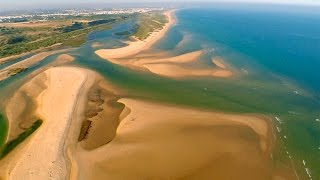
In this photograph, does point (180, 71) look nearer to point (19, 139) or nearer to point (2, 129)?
point (19, 139)

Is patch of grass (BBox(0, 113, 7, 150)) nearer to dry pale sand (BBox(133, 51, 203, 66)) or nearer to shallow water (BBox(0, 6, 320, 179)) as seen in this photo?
shallow water (BBox(0, 6, 320, 179))

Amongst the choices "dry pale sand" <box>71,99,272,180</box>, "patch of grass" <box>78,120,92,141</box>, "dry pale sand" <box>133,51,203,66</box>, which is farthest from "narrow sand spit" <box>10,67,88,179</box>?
"dry pale sand" <box>133,51,203,66</box>

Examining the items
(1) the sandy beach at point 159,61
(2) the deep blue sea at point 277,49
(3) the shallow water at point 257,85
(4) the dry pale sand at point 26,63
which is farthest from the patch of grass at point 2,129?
(2) the deep blue sea at point 277,49

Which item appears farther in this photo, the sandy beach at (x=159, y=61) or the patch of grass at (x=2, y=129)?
the sandy beach at (x=159, y=61)

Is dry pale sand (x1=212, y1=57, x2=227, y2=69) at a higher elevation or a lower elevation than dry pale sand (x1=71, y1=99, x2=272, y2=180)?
higher

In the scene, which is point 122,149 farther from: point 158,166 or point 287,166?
point 287,166

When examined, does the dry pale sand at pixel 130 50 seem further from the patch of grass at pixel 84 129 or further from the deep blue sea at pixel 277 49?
the patch of grass at pixel 84 129

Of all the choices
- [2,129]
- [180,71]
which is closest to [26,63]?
[2,129]
